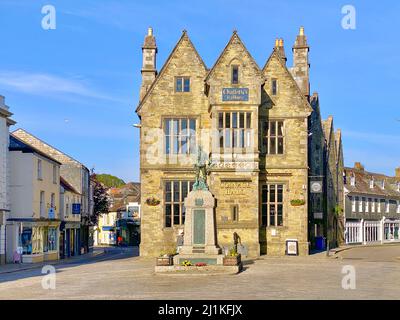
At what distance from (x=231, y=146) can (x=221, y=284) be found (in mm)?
20348

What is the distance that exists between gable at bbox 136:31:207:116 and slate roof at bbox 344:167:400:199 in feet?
113

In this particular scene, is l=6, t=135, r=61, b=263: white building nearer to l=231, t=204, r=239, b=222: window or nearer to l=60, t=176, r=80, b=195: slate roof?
l=60, t=176, r=80, b=195: slate roof

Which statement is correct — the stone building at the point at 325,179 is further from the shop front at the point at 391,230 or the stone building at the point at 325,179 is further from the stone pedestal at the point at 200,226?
the shop front at the point at 391,230

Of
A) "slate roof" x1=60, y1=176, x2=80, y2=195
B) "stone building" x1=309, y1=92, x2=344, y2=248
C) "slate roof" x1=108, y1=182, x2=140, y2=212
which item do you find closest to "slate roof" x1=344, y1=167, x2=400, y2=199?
"stone building" x1=309, y1=92, x2=344, y2=248

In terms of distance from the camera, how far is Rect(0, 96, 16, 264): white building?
47500 millimetres

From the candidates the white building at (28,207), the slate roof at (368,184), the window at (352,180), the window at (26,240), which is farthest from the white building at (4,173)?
the window at (352,180)

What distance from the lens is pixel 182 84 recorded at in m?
49.7

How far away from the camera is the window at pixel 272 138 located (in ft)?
160

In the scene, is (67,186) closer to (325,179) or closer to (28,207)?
(28,207)

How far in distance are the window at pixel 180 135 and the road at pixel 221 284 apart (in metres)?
12.2

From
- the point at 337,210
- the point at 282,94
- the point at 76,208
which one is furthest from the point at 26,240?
the point at 337,210

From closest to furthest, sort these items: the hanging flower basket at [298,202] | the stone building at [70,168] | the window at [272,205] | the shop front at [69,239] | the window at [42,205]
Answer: the hanging flower basket at [298,202] < the window at [272,205] < the window at [42,205] < the shop front at [69,239] < the stone building at [70,168]
